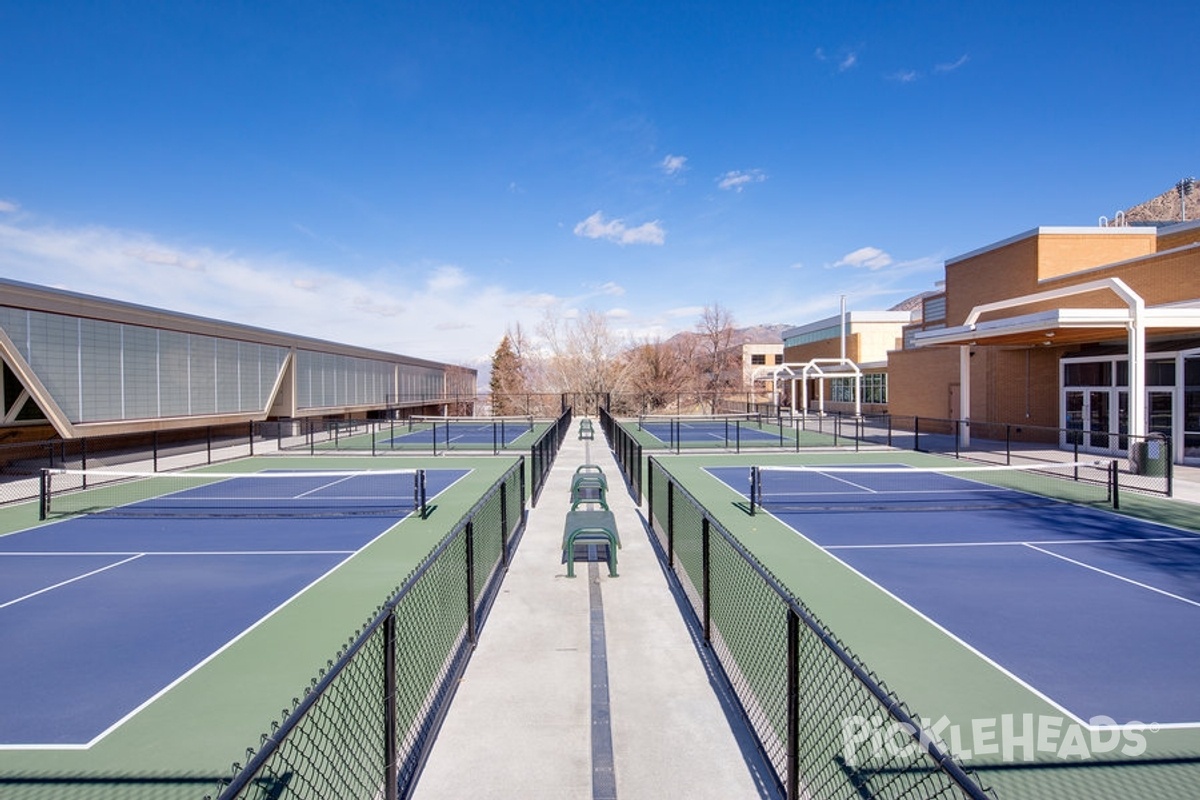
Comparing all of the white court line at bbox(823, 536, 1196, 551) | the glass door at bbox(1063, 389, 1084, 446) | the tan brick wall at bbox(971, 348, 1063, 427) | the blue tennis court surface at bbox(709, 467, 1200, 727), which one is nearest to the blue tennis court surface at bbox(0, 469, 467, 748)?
the blue tennis court surface at bbox(709, 467, 1200, 727)

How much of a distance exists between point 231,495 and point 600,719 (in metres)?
14.9

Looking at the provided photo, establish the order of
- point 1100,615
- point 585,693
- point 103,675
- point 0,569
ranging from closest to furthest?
point 585,693 < point 103,675 < point 1100,615 < point 0,569

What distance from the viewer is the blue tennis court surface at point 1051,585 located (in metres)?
5.71

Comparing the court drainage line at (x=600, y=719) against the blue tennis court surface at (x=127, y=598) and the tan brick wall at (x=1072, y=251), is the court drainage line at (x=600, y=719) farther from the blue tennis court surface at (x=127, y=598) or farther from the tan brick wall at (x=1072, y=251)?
the tan brick wall at (x=1072, y=251)

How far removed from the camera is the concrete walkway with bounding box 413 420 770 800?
424 cm

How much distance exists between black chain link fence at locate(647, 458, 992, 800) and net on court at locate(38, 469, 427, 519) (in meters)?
7.81

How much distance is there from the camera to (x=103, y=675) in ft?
19.7

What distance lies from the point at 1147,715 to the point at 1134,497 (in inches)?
496

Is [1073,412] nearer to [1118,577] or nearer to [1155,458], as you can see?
[1155,458]

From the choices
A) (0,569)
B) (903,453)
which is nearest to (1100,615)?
(0,569)

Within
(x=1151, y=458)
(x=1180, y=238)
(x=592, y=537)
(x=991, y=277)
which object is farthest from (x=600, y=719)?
(x=991, y=277)

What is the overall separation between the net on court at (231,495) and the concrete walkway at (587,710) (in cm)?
615

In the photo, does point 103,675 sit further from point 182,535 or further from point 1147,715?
point 1147,715

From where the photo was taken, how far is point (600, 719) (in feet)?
16.3
